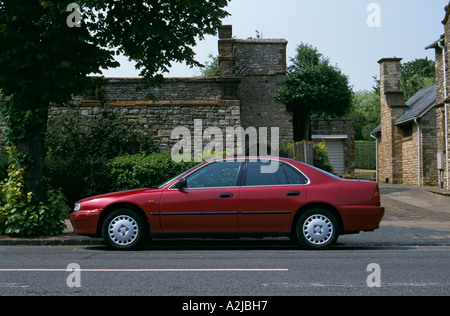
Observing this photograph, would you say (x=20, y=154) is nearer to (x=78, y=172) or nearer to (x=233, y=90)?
(x=78, y=172)

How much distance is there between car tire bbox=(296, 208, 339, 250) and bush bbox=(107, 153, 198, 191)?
641 centimetres

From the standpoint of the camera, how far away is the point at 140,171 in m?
14.8

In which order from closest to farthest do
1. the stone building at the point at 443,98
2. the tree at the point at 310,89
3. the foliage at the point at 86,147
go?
the foliage at the point at 86,147 < the stone building at the point at 443,98 < the tree at the point at 310,89

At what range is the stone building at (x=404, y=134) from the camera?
2977cm

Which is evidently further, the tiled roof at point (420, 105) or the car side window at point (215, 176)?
the tiled roof at point (420, 105)

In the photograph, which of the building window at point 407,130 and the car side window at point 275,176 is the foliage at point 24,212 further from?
the building window at point 407,130

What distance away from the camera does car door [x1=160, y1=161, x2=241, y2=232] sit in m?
9.37

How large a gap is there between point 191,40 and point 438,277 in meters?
8.32

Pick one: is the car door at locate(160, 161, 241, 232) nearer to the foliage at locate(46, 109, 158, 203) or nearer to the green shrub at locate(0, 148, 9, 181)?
the foliage at locate(46, 109, 158, 203)

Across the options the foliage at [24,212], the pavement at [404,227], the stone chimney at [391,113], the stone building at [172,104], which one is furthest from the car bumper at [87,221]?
the stone chimney at [391,113]

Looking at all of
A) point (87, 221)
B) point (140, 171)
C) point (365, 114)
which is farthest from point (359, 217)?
point (365, 114)

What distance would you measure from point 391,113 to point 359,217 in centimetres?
2662

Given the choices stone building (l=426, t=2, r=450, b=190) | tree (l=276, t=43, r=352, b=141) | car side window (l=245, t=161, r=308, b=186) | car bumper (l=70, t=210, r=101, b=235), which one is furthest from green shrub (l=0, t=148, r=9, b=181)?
stone building (l=426, t=2, r=450, b=190)
